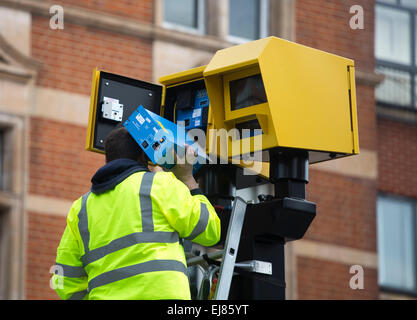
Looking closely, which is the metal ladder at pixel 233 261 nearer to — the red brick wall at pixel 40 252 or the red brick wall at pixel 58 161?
the red brick wall at pixel 40 252

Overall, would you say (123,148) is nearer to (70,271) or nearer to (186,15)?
(70,271)

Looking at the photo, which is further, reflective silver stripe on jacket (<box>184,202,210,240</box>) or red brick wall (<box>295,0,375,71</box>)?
red brick wall (<box>295,0,375,71</box>)

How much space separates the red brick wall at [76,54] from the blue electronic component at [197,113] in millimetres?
5674

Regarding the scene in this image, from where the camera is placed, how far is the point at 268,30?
12727 millimetres

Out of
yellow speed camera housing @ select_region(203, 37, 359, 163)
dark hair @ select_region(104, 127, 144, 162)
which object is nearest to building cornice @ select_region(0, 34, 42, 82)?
yellow speed camera housing @ select_region(203, 37, 359, 163)

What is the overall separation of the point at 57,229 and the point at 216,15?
3.29 metres

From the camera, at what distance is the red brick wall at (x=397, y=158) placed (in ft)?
43.9

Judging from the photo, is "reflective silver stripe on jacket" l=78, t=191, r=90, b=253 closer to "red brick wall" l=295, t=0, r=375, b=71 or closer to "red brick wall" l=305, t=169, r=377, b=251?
"red brick wall" l=305, t=169, r=377, b=251

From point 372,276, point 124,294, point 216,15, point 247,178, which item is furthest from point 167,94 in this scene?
point 372,276

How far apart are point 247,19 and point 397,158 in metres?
2.71

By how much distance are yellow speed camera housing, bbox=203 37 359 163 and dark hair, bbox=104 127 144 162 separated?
41cm

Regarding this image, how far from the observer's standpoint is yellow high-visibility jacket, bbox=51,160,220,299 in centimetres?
463

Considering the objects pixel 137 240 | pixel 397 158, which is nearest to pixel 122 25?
pixel 397 158
